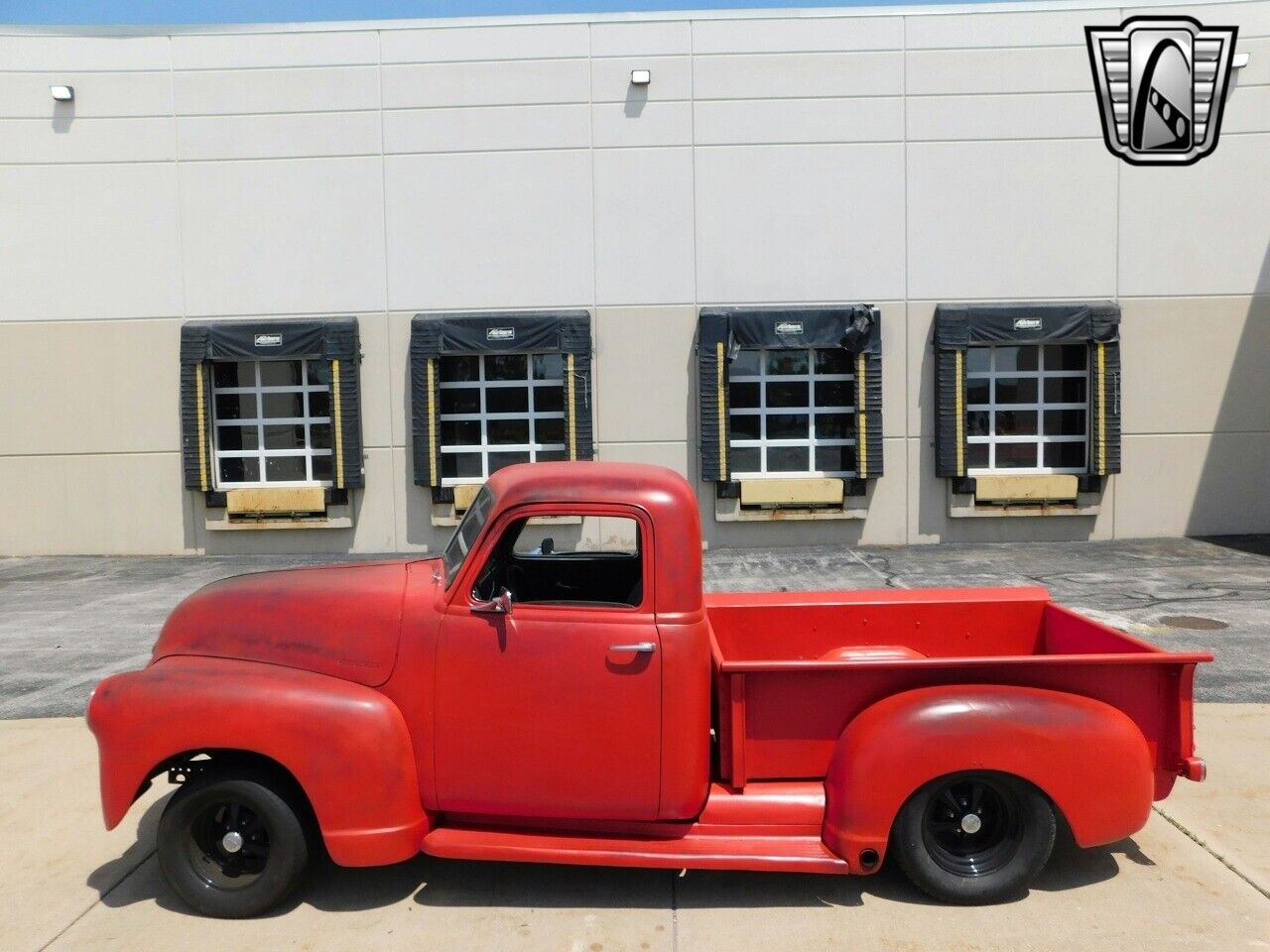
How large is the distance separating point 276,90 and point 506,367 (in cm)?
478

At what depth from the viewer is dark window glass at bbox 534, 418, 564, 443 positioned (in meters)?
14.3

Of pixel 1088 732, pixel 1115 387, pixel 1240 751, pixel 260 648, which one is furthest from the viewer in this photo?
pixel 1115 387

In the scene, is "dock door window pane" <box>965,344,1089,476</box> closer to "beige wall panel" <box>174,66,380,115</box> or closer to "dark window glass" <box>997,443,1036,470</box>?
"dark window glass" <box>997,443,1036,470</box>

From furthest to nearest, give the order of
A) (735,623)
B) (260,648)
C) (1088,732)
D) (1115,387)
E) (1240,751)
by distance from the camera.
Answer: (1115,387), (1240,751), (735,623), (260,648), (1088,732)

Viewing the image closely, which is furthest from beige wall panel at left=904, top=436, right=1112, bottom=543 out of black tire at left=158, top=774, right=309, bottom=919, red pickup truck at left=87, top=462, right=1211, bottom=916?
black tire at left=158, top=774, right=309, bottom=919

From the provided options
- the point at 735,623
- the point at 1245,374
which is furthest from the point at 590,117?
the point at 735,623

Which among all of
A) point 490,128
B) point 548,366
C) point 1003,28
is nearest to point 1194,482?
point 1003,28

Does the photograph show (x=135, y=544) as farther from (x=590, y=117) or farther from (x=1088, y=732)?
(x=1088, y=732)

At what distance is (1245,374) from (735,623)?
11.7 m

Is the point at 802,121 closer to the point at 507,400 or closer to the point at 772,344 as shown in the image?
the point at 772,344

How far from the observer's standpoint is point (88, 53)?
1398 cm

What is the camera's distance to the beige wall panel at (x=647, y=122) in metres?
13.8

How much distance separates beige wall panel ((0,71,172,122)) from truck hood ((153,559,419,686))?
38.8ft

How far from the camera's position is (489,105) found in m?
13.9
